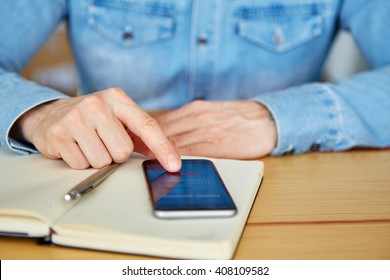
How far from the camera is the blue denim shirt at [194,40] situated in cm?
97

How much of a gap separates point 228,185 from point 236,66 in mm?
573

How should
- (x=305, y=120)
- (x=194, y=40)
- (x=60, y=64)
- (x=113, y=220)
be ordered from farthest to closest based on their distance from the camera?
(x=60, y=64)
(x=194, y=40)
(x=305, y=120)
(x=113, y=220)

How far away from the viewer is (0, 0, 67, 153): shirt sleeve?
679mm

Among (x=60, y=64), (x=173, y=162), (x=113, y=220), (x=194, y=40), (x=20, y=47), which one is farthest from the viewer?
(x=60, y=64)

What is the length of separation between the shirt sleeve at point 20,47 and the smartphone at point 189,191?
0.68ft

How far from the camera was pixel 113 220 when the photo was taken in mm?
445

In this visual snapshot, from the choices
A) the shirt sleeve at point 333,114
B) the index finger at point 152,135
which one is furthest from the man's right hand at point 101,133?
the shirt sleeve at point 333,114

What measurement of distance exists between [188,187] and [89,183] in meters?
0.10

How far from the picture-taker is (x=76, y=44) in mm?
1056

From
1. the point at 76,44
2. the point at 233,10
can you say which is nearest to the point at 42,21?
the point at 76,44

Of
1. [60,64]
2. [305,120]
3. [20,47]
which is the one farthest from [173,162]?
[60,64]

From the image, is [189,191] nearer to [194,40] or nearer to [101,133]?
[101,133]

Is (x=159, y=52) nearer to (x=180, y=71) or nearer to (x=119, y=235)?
(x=180, y=71)

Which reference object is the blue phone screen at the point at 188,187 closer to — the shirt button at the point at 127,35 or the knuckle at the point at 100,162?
the knuckle at the point at 100,162
